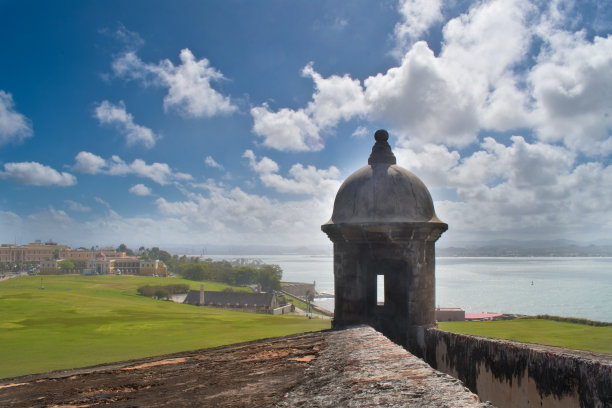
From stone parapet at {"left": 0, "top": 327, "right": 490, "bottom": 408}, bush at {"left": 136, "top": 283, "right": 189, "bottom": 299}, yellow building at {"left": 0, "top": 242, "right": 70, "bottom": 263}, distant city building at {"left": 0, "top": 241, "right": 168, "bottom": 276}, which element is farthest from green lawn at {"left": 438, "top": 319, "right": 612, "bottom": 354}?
yellow building at {"left": 0, "top": 242, "right": 70, "bottom": 263}

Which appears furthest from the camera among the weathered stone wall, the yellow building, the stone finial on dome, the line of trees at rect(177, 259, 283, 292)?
the yellow building

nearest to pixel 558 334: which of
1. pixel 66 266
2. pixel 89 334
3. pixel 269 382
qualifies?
pixel 269 382

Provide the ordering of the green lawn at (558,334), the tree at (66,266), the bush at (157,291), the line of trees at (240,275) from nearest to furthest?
the green lawn at (558,334) < the bush at (157,291) < the line of trees at (240,275) < the tree at (66,266)

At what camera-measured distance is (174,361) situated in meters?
3.61

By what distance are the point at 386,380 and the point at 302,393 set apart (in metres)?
0.46

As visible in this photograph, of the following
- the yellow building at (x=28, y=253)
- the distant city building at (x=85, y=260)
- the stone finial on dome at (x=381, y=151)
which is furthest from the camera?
the yellow building at (x=28, y=253)

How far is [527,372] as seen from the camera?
3.52m

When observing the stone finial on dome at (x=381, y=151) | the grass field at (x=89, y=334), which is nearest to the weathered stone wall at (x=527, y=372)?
the stone finial on dome at (x=381, y=151)

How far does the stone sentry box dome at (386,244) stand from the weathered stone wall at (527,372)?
0.83 metres

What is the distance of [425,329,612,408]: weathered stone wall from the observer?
2.98 meters

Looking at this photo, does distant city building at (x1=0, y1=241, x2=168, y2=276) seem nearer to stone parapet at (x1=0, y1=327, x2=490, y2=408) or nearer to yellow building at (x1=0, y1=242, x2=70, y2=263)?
yellow building at (x1=0, y1=242, x2=70, y2=263)

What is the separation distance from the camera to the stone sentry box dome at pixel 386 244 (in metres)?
5.61

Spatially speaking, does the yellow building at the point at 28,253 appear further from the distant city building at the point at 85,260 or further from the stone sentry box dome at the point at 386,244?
the stone sentry box dome at the point at 386,244

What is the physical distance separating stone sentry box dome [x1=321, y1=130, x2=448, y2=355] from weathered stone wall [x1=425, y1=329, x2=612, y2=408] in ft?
2.73
